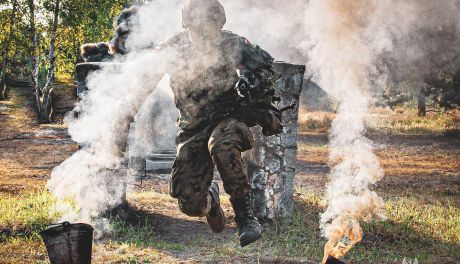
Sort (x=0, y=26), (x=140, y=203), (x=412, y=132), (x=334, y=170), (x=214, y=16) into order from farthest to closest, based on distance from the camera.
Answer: (x=0, y=26) < (x=412, y=132) < (x=334, y=170) < (x=140, y=203) < (x=214, y=16)

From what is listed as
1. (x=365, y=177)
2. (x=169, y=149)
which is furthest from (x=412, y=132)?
(x=169, y=149)

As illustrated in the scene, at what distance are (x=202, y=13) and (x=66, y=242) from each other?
2.33 m

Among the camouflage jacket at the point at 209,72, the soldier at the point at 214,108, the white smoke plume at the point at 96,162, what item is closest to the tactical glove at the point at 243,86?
the soldier at the point at 214,108

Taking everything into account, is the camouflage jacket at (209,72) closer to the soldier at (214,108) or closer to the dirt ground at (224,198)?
the soldier at (214,108)

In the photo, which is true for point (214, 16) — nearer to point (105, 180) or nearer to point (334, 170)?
point (105, 180)

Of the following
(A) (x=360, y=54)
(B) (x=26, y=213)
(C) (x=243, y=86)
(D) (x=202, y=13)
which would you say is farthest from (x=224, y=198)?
(A) (x=360, y=54)

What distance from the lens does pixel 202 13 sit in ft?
13.5

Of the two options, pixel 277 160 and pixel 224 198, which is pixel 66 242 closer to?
pixel 277 160

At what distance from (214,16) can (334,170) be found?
1096cm

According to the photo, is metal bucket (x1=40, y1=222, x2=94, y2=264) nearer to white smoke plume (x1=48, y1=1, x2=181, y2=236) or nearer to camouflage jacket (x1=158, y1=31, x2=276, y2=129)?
camouflage jacket (x1=158, y1=31, x2=276, y2=129)

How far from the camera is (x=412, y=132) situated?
73.4ft

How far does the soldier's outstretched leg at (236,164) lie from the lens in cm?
399

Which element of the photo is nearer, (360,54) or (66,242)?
(66,242)

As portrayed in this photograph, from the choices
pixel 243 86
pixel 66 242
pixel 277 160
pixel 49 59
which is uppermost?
pixel 49 59
